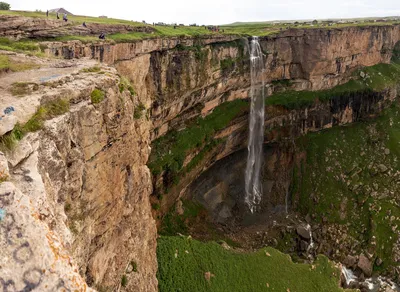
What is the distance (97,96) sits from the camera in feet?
34.1

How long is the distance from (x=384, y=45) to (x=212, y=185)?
37133mm

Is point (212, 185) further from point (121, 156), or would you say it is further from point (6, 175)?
point (6, 175)

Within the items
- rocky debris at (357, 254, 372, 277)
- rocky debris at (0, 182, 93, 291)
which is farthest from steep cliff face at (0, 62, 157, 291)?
rocky debris at (357, 254, 372, 277)

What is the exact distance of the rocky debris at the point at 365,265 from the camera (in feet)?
106

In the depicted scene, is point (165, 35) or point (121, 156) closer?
point (121, 156)

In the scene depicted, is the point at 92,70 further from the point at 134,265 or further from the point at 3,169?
the point at 134,265

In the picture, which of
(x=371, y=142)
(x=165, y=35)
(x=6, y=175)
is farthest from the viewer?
(x=371, y=142)

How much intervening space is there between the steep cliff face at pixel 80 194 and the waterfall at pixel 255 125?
27764 mm

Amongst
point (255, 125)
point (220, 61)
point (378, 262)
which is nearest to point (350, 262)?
point (378, 262)

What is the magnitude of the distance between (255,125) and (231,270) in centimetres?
2148

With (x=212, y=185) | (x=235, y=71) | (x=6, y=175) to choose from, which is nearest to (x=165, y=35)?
(x=235, y=71)

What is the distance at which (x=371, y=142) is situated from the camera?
143 ft

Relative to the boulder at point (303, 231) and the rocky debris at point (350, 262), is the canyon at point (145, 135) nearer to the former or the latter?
the rocky debris at point (350, 262)

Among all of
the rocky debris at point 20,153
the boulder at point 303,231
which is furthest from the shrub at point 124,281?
the boulder at point 303,231
